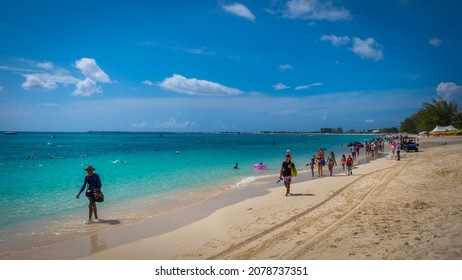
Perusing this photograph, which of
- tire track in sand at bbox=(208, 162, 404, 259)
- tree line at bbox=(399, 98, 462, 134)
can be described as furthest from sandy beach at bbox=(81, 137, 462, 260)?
tree line at bbox=(399, 98, 462, 134)

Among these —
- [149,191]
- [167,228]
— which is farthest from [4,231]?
[149,191]

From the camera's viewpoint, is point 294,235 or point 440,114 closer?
point 294,235

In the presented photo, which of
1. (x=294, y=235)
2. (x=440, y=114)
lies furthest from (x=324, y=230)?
(x=440, y=114)

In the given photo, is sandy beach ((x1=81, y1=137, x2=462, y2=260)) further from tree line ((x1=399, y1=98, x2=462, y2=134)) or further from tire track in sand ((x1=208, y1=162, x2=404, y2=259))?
tree line ((x1=399, y1=98, x2=462, y2=134))

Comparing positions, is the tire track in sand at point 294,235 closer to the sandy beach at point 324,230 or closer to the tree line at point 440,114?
the sandy beach at point 324,230

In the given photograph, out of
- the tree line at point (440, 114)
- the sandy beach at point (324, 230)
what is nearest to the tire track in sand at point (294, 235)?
the sandy beach at point (324, 230)

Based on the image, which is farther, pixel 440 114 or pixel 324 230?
pixel 440 114

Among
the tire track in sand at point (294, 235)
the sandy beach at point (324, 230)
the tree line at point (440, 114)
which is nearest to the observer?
the sandy beach at point (324, 230)

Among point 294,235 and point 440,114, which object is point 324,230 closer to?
point 294,235

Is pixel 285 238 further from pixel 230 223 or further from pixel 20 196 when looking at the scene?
pixel 20 196

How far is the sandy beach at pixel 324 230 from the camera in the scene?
525 cm

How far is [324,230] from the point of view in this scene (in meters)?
6.53
